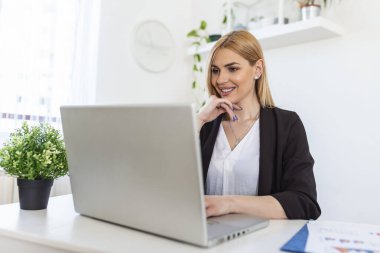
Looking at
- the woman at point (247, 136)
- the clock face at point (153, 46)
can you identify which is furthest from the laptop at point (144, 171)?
the clock face at point (153, 46)

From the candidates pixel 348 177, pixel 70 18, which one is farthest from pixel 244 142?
pixel 70 18

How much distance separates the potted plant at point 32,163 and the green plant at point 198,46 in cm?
206

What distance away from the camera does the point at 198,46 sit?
120 inches

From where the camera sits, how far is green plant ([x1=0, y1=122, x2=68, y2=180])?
1035 millimetres

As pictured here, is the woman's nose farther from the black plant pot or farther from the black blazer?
the black plant pot

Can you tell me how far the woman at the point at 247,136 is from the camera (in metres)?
1.31

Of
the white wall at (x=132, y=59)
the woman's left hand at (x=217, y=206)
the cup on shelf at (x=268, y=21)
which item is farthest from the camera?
the white wall at (x=132, y=59)

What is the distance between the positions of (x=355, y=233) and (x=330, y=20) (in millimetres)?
1742

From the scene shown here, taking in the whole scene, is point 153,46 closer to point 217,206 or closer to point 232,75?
point 232,75

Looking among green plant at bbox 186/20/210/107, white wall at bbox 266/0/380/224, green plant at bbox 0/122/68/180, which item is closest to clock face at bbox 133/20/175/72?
green plant at bbox 186/20/210/107

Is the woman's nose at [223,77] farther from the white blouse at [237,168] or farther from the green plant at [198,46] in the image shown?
the green plant at [198,46]

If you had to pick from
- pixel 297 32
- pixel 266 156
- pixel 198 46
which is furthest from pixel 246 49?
pixel 198 46

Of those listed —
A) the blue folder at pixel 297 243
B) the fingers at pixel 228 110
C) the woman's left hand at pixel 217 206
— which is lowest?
the blue folder at pixel 297 243

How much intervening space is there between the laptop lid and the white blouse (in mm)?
646
